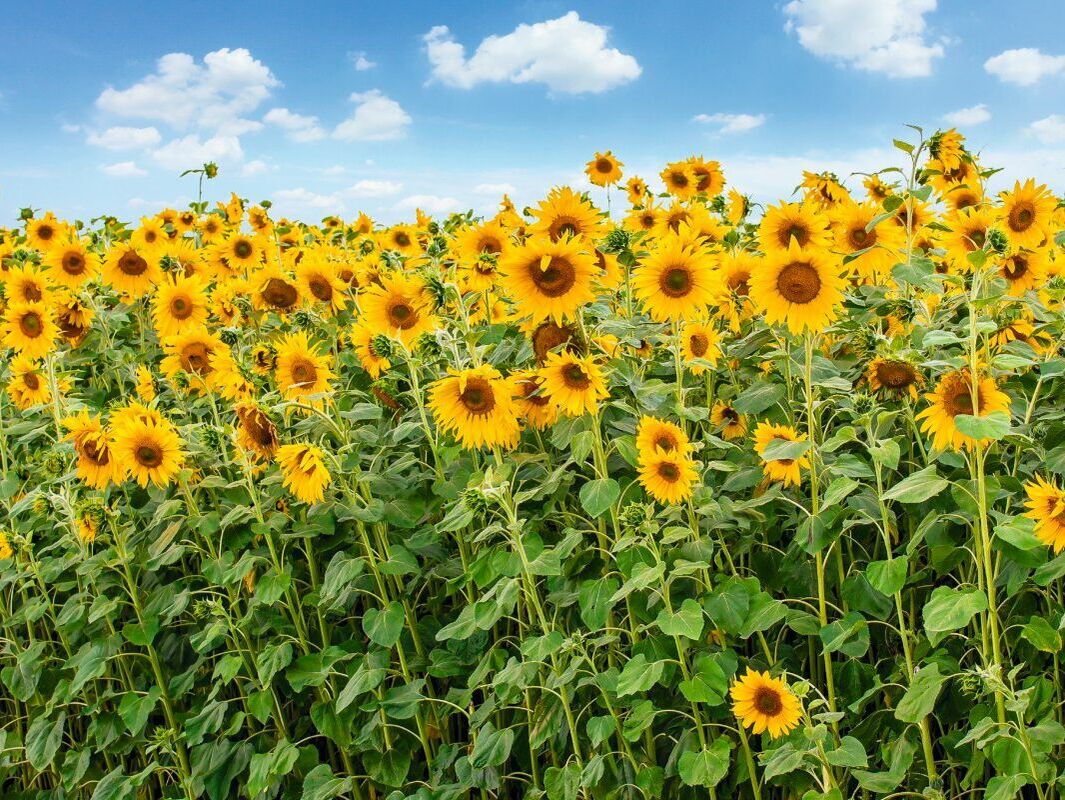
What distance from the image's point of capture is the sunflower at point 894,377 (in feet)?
8.45

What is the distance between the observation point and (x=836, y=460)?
250cm

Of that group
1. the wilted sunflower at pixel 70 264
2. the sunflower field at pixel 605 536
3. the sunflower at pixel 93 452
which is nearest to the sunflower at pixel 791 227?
the sunflower field at pixel 605 536

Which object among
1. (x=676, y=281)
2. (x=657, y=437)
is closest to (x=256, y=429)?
(x=657, y=437)

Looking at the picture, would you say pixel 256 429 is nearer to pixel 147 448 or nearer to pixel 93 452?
pixel 147 448

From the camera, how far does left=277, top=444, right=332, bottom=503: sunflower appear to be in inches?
105

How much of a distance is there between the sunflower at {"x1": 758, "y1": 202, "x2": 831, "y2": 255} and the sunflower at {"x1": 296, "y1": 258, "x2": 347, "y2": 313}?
6.53 ft

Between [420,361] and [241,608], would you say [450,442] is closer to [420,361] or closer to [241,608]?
[420,361]

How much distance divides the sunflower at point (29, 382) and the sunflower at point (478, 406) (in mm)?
2207

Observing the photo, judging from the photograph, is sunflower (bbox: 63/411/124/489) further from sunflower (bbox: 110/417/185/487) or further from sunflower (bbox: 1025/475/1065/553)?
sunflower (bbox: 1025/475/1065/553)

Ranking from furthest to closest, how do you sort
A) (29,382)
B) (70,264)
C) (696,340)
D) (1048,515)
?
1. (70,264)
2. (29,382)
3. (696,340)
4. (1048,515)

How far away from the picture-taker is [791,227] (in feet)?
9.30

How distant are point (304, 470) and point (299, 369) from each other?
1.86 ft

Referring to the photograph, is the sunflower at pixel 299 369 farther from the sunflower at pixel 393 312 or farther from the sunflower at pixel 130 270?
the sunflower at pixel 130 270

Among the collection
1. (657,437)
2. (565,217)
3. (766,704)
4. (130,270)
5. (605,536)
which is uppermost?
(130,270)
